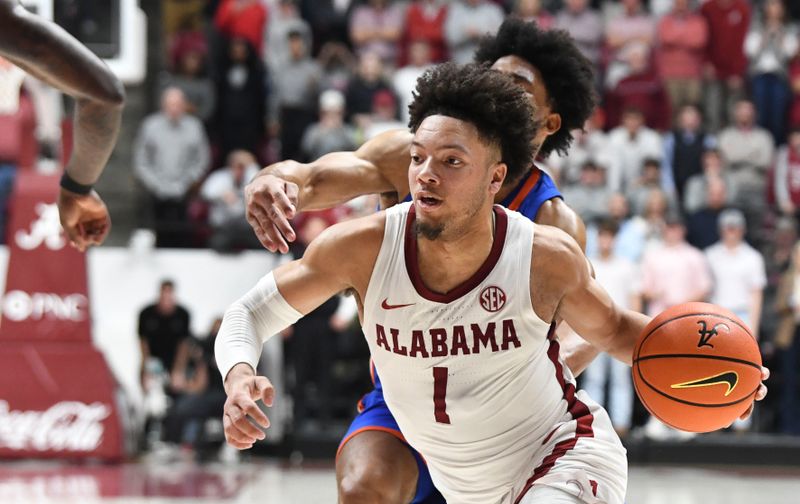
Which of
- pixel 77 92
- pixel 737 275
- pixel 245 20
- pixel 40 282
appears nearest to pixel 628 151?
pixel 737 275

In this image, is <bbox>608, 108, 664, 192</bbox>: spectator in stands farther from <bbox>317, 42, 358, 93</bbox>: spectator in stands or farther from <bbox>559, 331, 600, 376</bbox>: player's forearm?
<bbox>559, 331, 600, 376</bbox>: player's forearm

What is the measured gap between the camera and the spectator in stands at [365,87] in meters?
12.4

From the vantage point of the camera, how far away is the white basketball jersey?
12.9 ft

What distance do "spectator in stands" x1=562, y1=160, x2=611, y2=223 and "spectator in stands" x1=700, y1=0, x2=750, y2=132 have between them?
242 cm

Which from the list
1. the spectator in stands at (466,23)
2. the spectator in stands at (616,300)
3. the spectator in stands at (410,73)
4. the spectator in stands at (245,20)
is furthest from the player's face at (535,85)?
the spectator in stands at (245,20)

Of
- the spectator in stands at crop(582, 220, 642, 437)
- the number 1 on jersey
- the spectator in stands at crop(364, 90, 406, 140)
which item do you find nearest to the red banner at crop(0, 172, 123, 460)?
the spectator in stands at crop(364, 90, 406, 140)

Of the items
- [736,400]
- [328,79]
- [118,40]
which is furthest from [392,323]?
[328,79]

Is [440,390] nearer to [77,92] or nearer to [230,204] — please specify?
[77,92]

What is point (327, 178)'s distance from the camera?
15.1ft

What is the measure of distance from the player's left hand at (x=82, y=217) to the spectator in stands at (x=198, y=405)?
588 cm

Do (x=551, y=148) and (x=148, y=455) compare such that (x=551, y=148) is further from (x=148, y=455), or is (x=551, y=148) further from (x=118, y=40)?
(x=148, y=455)

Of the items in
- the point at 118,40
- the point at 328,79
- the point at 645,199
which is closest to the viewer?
the point at 118,40

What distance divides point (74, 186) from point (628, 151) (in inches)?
330

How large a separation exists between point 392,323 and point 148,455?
7.17m
